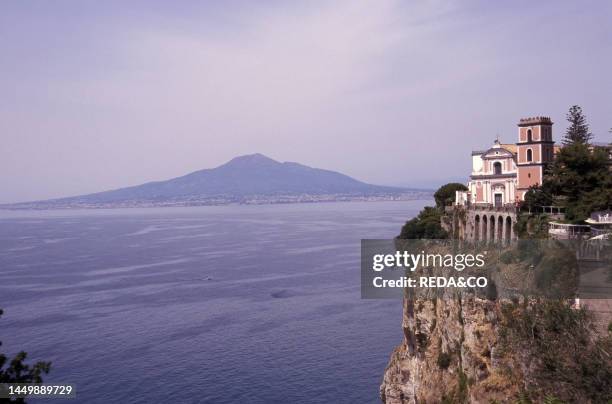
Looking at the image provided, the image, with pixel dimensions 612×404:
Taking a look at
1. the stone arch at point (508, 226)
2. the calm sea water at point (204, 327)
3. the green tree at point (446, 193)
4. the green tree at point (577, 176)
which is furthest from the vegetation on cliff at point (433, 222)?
the green tree at point (577, 176)

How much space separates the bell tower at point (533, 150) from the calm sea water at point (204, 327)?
53.0ft

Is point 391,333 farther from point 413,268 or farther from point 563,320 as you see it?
point 563,320

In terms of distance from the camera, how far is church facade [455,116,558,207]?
129ft

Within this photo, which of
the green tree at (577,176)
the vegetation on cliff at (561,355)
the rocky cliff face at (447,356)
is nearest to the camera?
the vegetation on cliff at (561,355)

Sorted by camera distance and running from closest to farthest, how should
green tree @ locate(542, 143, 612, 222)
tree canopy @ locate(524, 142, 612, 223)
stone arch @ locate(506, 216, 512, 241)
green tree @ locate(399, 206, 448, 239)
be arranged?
green tree @ locate(542, 143, 612, 222), tree canopy @ locate(524, 142, 612, 223), stone arch @ locate(506, 216, 512, 241), green tree @ locate(399, 206, 448, 239)

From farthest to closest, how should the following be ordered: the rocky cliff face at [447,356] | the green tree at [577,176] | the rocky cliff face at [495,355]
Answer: the green tree at [577,176], the rocky cliff face at [447,356], the rocky cliff face at [495,355]

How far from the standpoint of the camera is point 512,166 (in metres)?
41.1

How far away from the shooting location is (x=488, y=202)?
41.8 meters

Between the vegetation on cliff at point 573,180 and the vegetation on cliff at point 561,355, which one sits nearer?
the vegetation on cliff at point 561,355

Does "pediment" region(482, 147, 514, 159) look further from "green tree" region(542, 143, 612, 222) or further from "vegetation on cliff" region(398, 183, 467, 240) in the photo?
"green tree" region(542, 143, 612, 222)

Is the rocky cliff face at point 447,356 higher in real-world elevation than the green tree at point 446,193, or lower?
lower

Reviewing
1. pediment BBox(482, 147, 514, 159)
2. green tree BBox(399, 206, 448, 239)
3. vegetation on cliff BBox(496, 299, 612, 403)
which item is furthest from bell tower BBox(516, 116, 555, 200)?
vegetation on cliff BBox(496, 299, 612, 403)

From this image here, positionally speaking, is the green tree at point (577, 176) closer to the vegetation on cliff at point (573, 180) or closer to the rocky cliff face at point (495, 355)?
the vegetation on cliff at point (573, 180)

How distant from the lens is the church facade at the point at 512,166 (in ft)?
129
